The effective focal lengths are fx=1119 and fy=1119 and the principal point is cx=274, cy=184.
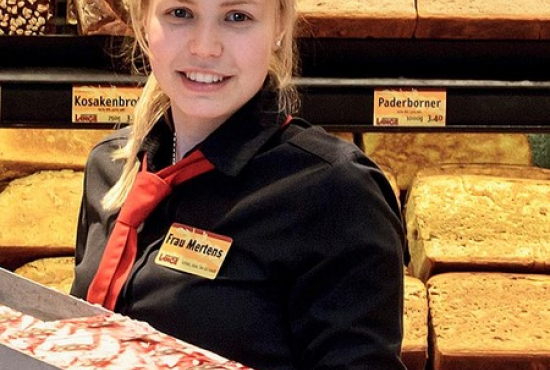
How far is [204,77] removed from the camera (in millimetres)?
1396

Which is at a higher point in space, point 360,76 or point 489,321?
point 360,76

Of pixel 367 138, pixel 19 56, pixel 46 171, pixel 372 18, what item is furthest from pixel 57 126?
pixel 367 138

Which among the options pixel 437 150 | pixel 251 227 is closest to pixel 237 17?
pixel 251 227

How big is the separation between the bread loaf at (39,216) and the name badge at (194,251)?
1.05 m

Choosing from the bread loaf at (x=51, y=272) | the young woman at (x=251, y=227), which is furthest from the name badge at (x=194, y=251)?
the bread loaf at (x=51, y=272)

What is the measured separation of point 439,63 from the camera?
2229 millimetres

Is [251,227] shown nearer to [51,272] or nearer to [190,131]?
[190,131]

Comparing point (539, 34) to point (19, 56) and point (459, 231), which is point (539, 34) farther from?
point (19, 56)

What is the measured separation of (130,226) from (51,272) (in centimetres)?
97

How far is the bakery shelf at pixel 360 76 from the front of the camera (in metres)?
2.08

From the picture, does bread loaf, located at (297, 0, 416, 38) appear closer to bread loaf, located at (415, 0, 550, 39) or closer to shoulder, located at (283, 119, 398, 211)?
bread loaf, located at (415, 0, 550, 39)

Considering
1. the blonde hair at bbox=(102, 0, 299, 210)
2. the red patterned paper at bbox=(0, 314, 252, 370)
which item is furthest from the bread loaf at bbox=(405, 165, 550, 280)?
the red patterned paper at bbox=(0, 314, 252, 370)

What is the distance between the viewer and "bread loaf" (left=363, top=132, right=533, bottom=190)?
8.58 ft

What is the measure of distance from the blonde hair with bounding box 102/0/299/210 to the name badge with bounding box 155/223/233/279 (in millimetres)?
149
